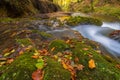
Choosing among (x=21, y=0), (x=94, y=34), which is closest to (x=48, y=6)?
(x=21, y=0)

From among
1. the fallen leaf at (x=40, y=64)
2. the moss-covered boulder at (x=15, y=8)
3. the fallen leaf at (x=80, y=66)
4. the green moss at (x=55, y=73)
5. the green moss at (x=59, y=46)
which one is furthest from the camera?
the moss-covered boulder at (x=15, y=8)

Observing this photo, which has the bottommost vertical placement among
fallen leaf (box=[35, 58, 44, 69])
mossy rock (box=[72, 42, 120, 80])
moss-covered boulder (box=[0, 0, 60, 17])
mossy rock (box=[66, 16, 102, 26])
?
mossy rock (box=[66, 16, 102, 26])

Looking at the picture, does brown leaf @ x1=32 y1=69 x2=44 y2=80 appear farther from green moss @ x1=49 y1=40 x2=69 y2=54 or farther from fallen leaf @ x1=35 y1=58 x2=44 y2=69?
green moss @ x1=49 y1=40 x2=69 y2=54

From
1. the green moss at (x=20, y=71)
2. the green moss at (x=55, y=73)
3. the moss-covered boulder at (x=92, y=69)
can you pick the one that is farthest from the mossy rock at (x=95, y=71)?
the green moss at (x=20, y=71)

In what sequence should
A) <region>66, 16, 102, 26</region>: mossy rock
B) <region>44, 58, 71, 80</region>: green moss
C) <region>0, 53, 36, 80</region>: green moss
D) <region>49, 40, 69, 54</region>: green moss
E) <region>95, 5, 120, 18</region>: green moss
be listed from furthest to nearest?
<region>95, 5, 120, 18</region>: green moss < <region>66, 16, 102, 26</region>: mossy rock < <region>49, 40, 69, 54</region>: green moss < <region>0, 53, 36, 80</region>: green moss < <region>44, 58, 71, 80</region>: green moss

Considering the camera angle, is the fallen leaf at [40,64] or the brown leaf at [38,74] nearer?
the brown leaf at [38,74]

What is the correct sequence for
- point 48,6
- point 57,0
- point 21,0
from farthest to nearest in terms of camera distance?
1. point 57,0
2. point 48,6
3. point 21,0

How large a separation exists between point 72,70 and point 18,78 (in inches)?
46.8

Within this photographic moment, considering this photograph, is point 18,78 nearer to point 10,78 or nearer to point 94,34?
point 10,78

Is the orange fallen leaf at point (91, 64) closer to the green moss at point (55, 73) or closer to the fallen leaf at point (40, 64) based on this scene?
the green moss at point (55, 73)

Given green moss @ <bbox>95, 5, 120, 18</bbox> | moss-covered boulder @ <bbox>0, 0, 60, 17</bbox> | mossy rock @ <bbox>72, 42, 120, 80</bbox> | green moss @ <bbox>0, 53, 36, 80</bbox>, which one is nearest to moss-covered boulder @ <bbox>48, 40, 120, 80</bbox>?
mossy rock @ <bbox>72, 42, 120, 80</bbox>

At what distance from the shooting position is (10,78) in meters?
3.60

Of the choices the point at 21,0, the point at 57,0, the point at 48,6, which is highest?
the point at 21,0

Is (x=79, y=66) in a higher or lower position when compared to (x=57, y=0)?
higher
